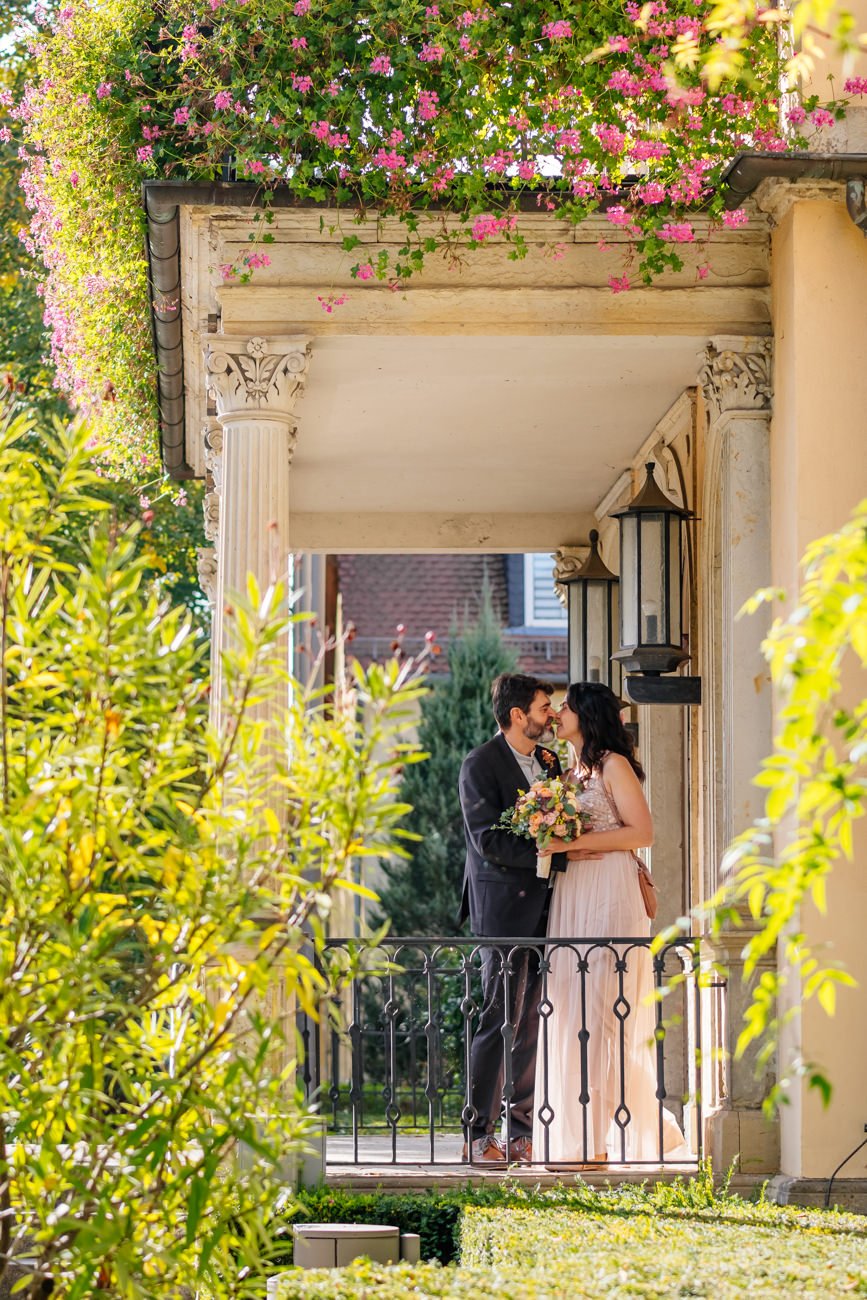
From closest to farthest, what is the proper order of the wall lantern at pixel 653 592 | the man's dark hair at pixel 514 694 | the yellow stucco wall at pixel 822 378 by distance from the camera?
1. the yellow stucco wall at pixel 822 378
2. the man's dark hair at pixel 514 694
3. the wall lantern at pixel 653 592

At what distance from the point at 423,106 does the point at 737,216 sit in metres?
1.45

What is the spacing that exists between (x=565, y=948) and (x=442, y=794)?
1406 centimetres

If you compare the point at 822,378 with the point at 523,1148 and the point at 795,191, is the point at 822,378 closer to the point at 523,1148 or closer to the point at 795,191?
the point at 795,191

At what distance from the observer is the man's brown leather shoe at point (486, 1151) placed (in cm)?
878

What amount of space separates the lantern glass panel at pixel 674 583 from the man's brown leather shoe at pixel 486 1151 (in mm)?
2644

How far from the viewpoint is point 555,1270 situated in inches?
205

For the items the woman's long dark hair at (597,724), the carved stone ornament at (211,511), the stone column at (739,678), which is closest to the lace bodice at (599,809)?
the woman's long dark hair at (597,724)

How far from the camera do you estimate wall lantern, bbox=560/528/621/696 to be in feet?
36.4

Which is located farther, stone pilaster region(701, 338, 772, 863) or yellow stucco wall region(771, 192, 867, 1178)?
stone pilaster region(701, 338, 772, 863)

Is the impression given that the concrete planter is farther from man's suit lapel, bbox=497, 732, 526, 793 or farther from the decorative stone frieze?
the decorative stone frieze

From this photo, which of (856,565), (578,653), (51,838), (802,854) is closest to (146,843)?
(51,838)

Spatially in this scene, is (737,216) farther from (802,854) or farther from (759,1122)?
(802,854)

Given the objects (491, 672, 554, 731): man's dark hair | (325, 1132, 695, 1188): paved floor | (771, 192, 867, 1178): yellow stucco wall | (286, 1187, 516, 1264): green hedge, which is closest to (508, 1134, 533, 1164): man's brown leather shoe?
(325, 1132, 695, 1188): paved floor

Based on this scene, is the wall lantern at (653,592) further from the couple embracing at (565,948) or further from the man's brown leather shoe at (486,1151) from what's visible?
the man's brown leather shoe at (486,1151)
